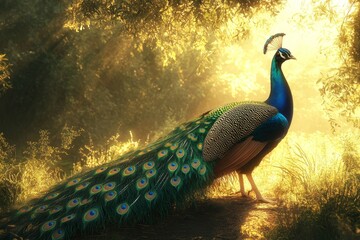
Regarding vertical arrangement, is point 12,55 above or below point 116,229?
above

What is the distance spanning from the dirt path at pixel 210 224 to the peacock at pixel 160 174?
0.18m

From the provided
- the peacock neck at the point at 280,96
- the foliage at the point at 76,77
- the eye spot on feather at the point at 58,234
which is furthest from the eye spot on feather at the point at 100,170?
the foliage at the point at 76,77

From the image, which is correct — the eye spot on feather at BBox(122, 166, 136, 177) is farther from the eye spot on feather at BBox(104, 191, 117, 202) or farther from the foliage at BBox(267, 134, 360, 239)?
the foliage at BBox(267, 134, 360, 239)

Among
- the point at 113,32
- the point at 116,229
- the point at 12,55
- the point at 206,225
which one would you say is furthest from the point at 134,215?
the point at 113,32

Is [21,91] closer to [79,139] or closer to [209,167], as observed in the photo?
[79,139]

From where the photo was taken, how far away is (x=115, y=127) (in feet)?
60.4

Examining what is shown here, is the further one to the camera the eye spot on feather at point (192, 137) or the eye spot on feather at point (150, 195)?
the eye spot on feather at point (192, 137)

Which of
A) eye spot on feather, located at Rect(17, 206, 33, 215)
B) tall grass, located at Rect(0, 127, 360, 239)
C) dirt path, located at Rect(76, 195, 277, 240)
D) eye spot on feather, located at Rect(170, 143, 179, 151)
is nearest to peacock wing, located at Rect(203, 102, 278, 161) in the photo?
eye spot on feather, located at Rect(170, 143, 179, 151)

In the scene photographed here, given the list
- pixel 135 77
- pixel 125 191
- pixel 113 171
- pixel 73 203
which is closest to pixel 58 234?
pixel 73 203

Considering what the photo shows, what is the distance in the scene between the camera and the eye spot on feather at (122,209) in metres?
4.96

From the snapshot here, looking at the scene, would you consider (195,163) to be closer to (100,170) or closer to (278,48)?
(100,170)

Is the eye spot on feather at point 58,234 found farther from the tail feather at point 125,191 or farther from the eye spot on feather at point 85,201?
the eye spot on feather at point 85,201

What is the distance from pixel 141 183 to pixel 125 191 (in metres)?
0.21

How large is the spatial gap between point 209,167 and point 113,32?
42.0ft
